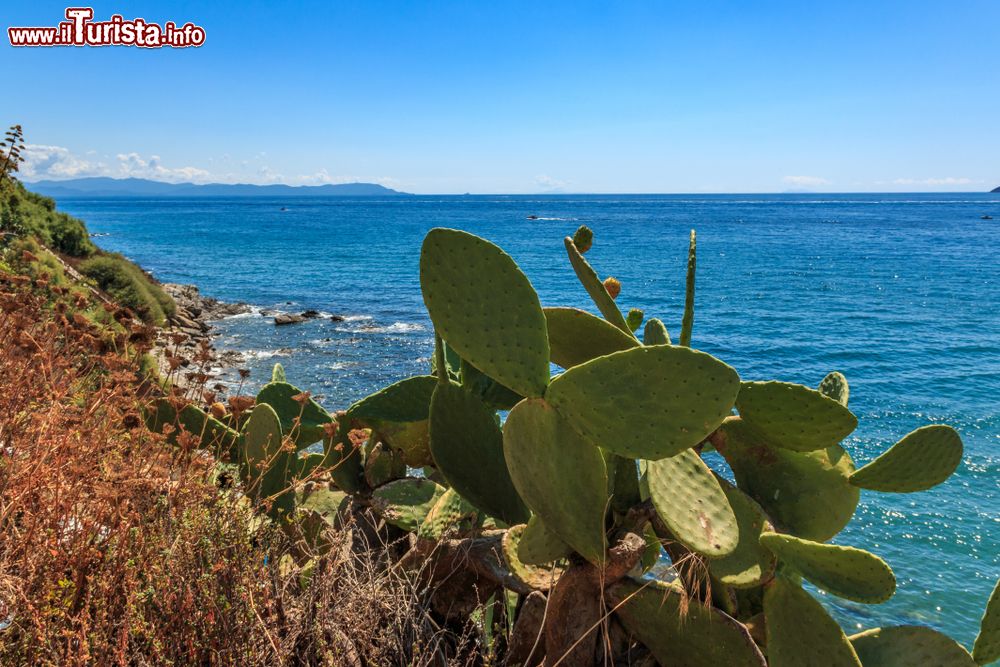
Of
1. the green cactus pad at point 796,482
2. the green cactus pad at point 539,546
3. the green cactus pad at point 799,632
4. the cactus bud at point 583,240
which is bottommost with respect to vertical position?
the green cactus pad at point 799,632

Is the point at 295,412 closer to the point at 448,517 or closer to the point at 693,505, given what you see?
the point at 448,517

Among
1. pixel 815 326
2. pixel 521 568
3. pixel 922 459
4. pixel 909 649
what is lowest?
pixel 815 326

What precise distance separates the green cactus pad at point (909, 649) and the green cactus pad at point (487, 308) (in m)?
1.22

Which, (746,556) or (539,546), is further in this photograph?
(539,546)

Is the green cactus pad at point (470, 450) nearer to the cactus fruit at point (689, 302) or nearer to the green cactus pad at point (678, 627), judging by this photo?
the green cactus pad at point (678, 627)

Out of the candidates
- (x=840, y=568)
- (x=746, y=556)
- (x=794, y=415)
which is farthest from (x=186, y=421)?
(x=840, y=568)

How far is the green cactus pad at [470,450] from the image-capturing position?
2234 millimetres

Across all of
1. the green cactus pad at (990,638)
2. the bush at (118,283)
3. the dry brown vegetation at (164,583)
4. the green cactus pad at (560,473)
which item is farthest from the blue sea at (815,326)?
the bush at (118,283)

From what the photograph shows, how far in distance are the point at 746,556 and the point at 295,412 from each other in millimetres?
1821

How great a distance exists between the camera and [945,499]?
9.49 m

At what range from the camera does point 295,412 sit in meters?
2.88

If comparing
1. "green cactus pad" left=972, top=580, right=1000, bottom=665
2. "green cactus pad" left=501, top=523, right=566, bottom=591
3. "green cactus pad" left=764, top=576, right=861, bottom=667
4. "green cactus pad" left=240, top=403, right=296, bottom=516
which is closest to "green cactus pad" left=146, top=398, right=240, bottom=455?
"green cactus pad" left=240, top=403, right=296, bottom=516

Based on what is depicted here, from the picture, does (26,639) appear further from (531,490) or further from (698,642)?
(698,642)

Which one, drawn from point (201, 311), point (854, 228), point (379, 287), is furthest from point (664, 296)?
point (854, 228)
